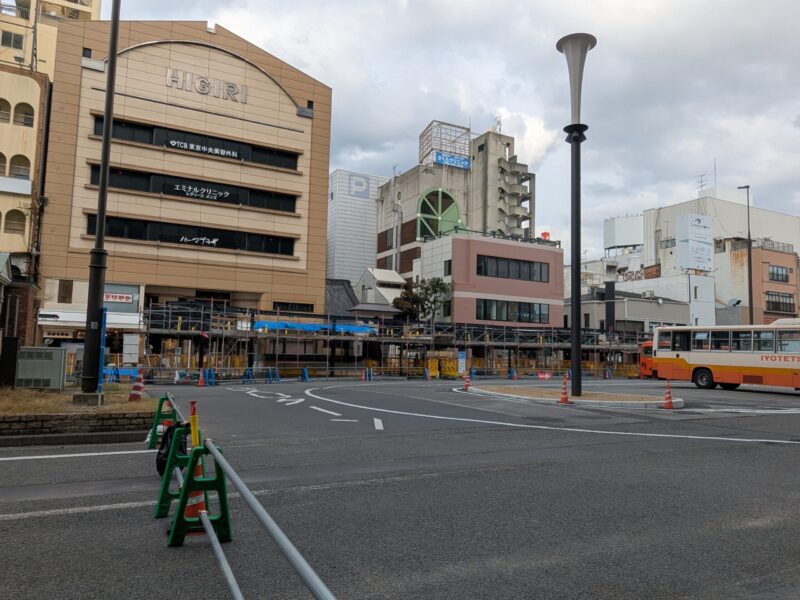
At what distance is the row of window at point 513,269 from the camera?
56.4 metres

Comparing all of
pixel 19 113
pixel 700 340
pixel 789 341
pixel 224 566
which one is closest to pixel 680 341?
pixel 700 340

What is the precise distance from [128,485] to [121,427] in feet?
12.3

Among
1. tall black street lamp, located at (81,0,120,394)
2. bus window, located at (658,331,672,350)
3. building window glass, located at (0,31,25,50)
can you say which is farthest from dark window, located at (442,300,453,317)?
building window glass, located at (0,31,25,50)

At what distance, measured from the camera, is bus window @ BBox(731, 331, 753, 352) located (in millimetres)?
26688

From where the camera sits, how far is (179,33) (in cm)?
4666

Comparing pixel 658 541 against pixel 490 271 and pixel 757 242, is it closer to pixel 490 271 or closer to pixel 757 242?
pixel 490 271

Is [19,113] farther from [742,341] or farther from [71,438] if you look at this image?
[742,341]

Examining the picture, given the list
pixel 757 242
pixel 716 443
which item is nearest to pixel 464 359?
pixel 716 443

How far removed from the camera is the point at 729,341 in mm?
27578

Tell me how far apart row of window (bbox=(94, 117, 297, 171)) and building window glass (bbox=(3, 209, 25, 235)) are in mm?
8454

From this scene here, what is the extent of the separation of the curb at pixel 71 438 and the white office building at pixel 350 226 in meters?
87.4

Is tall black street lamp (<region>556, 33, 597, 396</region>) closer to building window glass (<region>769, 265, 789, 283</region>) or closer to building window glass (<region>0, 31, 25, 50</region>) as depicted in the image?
building window glass (<region>0, 31, 25, 50</region>)

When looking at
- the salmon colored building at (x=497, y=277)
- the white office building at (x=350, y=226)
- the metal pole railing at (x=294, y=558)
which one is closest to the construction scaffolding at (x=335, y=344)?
the salmon colored building at (x=497, y=277)

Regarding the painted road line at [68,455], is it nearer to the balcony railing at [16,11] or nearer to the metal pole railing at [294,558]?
the metal pole railing at [294,558]
